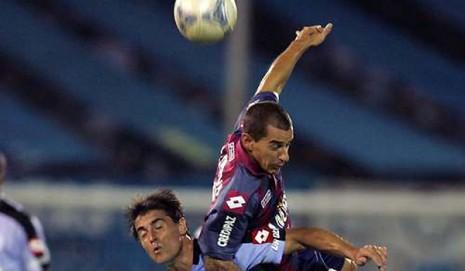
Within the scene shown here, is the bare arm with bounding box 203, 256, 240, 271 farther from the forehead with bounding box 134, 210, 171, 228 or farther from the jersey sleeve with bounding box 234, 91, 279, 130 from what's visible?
the jersey sleeve with bounding box 234, 91, 279, 130

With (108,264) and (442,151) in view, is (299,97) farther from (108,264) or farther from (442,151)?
(108,264)

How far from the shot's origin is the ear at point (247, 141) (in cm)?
670

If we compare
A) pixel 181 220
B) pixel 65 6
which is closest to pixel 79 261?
pixel 181 220

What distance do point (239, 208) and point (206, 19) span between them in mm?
1068

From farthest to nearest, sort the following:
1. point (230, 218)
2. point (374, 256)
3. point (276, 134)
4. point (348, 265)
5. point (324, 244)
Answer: point (348, 265) → point (324, 244) → point (230, 218) → point (276, 134) → point (374, 256)

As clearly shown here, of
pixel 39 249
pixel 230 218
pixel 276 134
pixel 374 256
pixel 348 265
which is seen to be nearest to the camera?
pixel 374 256

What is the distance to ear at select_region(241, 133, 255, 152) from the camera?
6699 mm

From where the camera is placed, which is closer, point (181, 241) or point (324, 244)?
point (181, 241)

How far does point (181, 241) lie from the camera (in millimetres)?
6699

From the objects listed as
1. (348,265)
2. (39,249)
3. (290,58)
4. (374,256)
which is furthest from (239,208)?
(39,249)

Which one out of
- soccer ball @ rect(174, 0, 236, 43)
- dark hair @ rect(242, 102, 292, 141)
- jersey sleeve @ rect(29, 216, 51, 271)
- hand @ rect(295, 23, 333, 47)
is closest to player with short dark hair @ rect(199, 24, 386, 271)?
dark hair @ rect(242, 102, 292, 141)

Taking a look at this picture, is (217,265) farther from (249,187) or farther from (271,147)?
(271,147)

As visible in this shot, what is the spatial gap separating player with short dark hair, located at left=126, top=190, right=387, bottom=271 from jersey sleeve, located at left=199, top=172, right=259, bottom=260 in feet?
0.28

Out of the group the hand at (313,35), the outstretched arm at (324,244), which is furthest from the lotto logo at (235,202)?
the hand at (313,35)
